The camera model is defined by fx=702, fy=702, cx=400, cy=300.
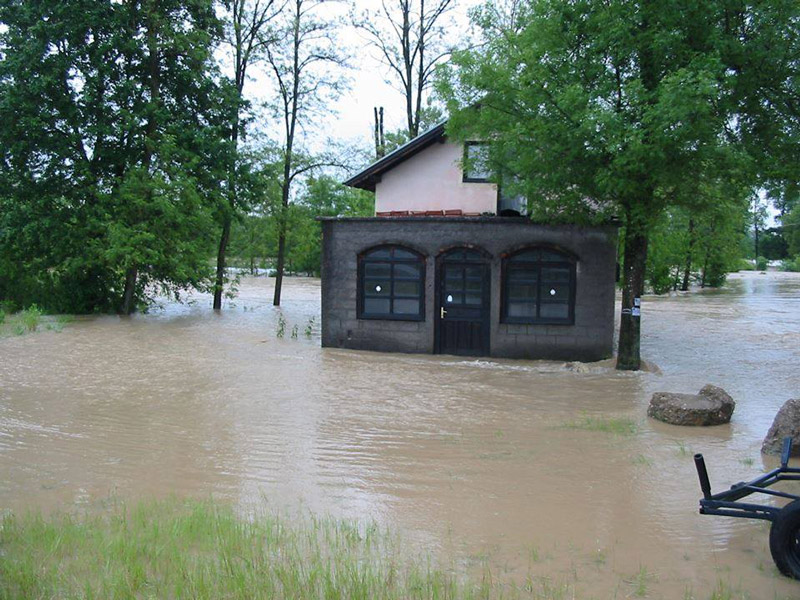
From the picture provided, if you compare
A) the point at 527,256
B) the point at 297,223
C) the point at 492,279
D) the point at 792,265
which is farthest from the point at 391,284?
the point at 792,265

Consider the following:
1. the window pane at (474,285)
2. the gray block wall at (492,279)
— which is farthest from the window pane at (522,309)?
the window pane at (474,285)

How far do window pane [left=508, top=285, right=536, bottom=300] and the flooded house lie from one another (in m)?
0.02

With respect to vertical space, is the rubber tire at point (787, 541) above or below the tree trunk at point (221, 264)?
below

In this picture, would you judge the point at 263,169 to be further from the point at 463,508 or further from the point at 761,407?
the point at 463,508

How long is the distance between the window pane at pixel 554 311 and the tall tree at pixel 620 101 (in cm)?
155

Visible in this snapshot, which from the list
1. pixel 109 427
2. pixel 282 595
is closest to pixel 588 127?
pixel 109 427

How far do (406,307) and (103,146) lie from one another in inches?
503

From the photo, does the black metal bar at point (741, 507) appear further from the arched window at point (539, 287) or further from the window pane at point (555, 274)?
the window pane at point (555, 274)

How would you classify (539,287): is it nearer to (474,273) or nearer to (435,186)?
(474,273)

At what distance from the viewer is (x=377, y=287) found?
57.0 ft

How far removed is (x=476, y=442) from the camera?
9.36m

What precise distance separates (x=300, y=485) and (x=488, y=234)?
33.6 ft

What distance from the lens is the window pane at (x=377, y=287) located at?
56.7 ft

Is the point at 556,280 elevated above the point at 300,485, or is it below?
above
